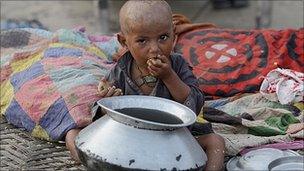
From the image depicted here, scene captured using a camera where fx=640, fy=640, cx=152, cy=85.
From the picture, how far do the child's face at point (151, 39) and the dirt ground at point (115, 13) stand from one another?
146 inches

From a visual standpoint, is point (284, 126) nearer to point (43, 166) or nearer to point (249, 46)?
point (249, 46)

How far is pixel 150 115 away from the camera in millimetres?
2469

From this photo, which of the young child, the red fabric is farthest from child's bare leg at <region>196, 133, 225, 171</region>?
the red fabric

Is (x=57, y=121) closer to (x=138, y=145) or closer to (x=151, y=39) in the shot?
(x=151, y=39)

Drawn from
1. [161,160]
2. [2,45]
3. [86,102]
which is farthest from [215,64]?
[161,160]

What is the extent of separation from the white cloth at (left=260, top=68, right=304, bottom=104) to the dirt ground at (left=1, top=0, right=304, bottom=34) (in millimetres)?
2973

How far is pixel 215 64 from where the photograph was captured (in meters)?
3.79

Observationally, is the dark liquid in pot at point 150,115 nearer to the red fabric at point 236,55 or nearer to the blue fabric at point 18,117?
the blue fabric at point 18,117

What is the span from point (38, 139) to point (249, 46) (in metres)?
1.47

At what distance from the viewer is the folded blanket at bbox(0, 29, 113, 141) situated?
306cm

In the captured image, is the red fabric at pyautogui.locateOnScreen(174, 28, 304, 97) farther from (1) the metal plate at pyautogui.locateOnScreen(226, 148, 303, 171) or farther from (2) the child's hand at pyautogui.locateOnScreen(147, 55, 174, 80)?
(2) the child's hand at pyautogui.locateOnScreen(147, 55, 174, 80)

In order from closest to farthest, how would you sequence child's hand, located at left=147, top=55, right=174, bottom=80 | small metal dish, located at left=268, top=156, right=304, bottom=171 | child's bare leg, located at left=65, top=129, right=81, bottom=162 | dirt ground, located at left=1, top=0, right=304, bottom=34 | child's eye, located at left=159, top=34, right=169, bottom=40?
small metal dish, located at left=268, top=156, right=304, bottom=171 → child's hand, located at left=147, top=55, right=174, bottom=80 → child's eye, located at left=159, top=34, right=169, bottom=40 → child's bare leg, located at left=65, top=129, right=81, bottom=162 → dirt ground, located at left=1, top=0, right=304, bottom=34

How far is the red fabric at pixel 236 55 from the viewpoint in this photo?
3.64m

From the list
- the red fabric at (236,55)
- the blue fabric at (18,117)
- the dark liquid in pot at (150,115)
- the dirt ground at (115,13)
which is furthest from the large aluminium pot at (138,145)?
the dirt ground at (115,13)
